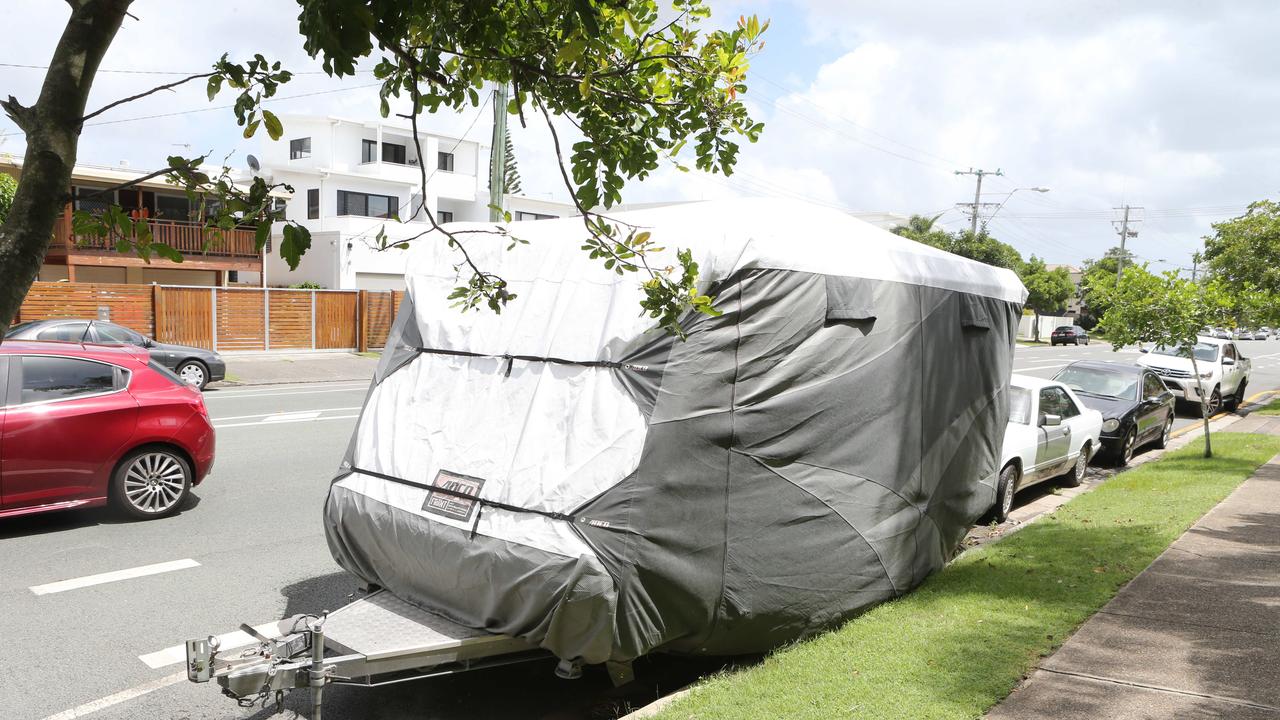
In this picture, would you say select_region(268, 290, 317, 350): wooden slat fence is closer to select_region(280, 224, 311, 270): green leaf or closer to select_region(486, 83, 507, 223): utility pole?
select_region(486, 83, 507, 223): utility pole

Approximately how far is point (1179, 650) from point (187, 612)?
6.33 meters

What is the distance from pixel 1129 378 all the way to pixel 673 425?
13.1 metres

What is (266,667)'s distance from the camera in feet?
13.7

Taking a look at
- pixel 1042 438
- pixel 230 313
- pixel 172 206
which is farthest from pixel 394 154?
pixel 1042 438

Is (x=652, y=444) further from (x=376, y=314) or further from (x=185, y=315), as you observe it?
(x=376, y=314)

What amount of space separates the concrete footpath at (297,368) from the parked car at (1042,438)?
14.8m

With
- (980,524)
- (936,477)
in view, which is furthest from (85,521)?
(980,524)

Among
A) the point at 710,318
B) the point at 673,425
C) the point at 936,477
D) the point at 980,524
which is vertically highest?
the point at 710,318

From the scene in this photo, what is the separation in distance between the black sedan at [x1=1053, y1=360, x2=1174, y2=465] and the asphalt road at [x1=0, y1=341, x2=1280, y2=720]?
34.7 ft

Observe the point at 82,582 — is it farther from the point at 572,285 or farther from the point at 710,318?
the point at 710,318

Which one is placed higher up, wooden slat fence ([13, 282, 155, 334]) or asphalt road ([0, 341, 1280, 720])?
wooden slat fence ([13, 282, 155, 334])

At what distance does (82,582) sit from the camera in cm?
698

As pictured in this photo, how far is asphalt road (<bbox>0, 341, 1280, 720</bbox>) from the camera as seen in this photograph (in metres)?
5.31

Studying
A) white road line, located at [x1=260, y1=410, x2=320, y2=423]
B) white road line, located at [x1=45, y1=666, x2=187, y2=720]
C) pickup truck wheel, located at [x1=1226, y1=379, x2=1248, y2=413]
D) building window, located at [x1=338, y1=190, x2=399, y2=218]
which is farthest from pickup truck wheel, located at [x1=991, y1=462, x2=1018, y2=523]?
building window, located at [x1=338, y1=190, x2=399, y2=218]
